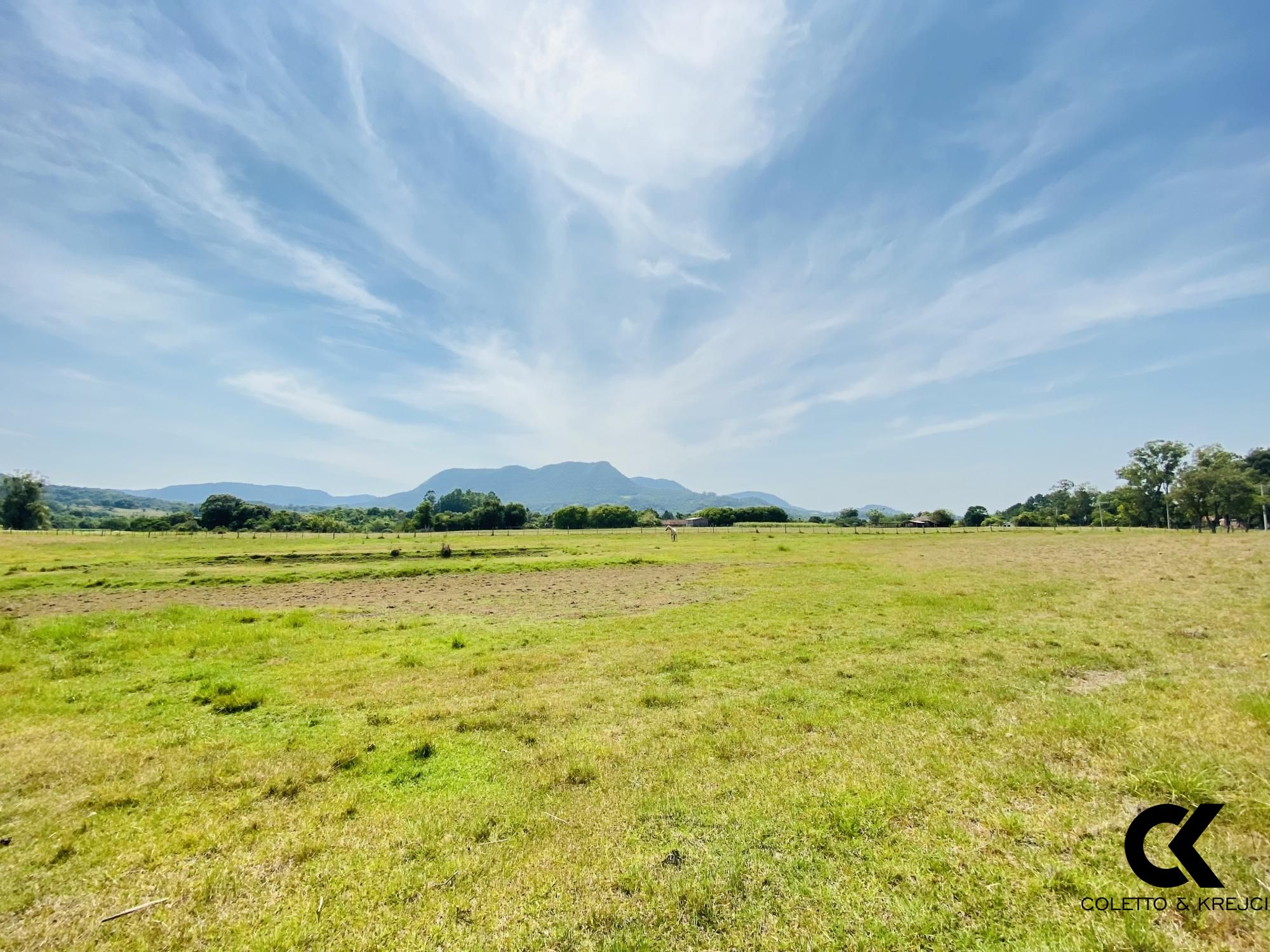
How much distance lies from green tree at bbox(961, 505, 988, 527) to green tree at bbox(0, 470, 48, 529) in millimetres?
261424

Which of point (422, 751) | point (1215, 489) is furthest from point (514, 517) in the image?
point (1215, 489)

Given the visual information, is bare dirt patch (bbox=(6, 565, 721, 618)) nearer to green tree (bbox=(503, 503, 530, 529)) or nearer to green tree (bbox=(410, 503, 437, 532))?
green tree (bbox=(410, 503, 437, 532))

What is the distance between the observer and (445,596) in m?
27.9

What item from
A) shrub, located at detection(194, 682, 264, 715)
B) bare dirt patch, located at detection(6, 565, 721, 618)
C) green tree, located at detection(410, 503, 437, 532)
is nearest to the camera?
shrub, located at detection(194, 682, 264, 715)

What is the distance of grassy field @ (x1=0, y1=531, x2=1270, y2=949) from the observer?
4.71 meters

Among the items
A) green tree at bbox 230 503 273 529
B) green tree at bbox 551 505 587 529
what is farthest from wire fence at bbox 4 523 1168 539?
green tree at bbox 551 505 587 529

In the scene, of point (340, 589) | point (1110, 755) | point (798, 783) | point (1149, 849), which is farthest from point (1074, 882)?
point (340, 589)

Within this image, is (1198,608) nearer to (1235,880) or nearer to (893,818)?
(1235,880)

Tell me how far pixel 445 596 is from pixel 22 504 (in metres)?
154

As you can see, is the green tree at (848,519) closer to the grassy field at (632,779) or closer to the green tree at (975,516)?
the green tree at (975,516)

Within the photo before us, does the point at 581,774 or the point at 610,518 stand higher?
the point at 610,518

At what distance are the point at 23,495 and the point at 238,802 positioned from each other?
171 metres

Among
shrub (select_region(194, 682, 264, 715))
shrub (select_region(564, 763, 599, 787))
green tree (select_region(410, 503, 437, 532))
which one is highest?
green tree (select_region(410, 503, 437, 532))

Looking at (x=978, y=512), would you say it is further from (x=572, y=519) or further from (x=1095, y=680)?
(x=1095, y=680)
